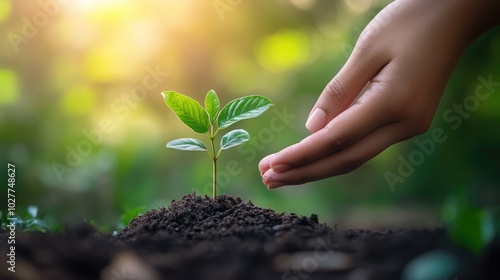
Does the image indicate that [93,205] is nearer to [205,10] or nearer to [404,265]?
[205,10]

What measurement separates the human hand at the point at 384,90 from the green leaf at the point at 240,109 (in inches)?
→ 3.9

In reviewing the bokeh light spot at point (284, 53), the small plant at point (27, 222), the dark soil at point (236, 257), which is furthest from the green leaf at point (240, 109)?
the bokeh light spot at point (284, 53)

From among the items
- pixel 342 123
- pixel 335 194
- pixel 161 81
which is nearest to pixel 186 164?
pixel 161 81

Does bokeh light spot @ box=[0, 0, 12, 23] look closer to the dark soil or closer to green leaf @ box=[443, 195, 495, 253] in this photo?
the dark soil

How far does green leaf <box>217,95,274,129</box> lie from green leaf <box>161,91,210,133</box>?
0.11 ft

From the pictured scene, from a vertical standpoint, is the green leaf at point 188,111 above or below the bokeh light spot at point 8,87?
below

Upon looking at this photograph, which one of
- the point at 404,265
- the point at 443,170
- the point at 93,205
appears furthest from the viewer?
the point at 443,170

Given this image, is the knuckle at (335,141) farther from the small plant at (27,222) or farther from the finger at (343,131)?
the small plant at (27,222)

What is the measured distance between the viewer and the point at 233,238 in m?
→ 0.76

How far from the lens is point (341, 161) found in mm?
991

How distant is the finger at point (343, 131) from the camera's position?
3.08 ft

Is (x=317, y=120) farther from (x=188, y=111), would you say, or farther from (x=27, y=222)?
(x=27, y=222)

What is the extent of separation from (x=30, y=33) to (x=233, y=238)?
1808 millimetres

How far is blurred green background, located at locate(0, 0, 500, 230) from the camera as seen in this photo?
6.89 feet
